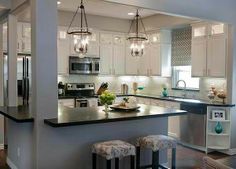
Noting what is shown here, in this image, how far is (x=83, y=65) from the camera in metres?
6.84

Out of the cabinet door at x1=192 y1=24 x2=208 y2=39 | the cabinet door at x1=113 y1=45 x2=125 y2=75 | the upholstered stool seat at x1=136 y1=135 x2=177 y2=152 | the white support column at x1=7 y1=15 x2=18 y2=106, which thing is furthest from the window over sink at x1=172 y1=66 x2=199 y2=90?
the white support column at x1=7 y1=15 x2=18 y2=106

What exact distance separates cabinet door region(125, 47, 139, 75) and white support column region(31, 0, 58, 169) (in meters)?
4.47

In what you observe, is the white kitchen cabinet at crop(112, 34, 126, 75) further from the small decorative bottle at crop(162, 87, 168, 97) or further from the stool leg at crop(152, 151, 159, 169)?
the stool leg at crop(152, 151, 159, 169)

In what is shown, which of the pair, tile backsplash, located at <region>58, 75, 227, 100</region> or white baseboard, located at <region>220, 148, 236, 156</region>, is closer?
white baseboard, located at <region>220, 148, 236, 156</region>

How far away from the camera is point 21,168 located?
3838 millimetres

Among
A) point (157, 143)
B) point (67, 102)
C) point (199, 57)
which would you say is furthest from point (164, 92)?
point (157, 143)

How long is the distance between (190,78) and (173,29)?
1.39 meters

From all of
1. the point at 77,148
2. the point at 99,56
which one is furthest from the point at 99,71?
the point at 77,148

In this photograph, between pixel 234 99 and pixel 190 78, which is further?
pixel 190 78

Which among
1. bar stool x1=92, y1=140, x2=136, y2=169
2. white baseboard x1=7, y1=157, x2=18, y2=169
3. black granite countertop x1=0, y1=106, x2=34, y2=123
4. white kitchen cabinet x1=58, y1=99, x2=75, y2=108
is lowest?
white baseboard x1=7, y1=157, x2=18, y2=169

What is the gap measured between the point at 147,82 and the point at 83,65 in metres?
2.16

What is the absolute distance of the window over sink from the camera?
6.60m

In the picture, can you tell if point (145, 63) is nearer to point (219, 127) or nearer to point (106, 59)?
point (106, 59)

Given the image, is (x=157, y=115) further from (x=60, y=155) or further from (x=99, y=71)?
(x=99, y=71)
